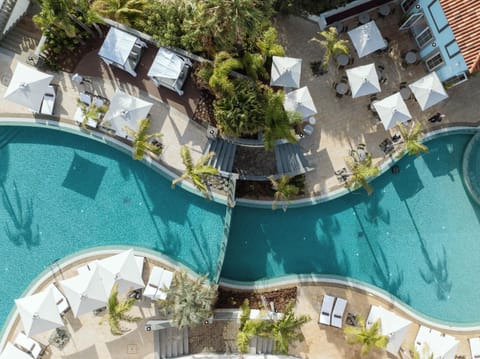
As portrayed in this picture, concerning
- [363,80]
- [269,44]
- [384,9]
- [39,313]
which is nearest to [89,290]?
[39,313]

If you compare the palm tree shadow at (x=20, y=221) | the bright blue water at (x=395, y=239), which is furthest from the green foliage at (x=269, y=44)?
the palm tree shadow at (x=20, y=221)

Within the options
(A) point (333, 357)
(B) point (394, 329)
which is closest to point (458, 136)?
(B) point (394, 329)

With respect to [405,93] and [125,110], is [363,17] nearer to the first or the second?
[405,93]

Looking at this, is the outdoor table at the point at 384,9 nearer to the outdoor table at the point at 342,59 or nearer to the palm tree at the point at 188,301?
the outdoor table at the point at 342,59

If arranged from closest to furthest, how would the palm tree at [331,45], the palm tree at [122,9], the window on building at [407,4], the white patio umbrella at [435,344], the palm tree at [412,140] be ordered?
the palm tree at [122,9]
the palm tree at [331,45]
the palm tree at [412,140]
the white patio umbrella at [435,344]
the window on building at [407,4]

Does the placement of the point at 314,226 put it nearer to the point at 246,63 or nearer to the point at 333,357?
the point at 333,357

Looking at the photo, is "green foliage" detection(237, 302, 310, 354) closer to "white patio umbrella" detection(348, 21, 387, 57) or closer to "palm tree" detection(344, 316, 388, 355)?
"palm tree" detection(344, 316, 388, 355)
